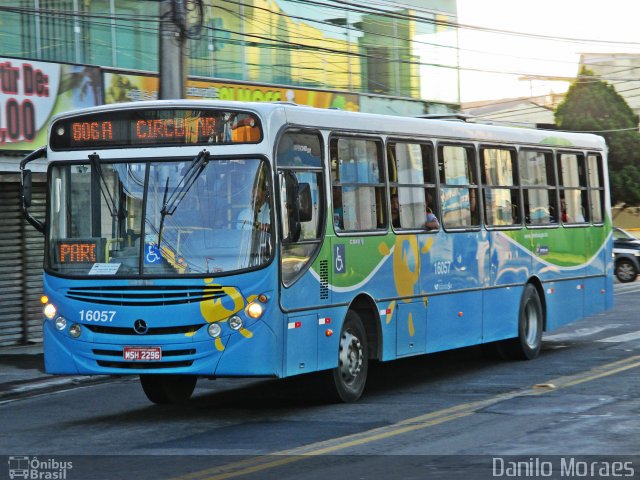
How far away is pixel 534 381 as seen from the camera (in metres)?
13.9

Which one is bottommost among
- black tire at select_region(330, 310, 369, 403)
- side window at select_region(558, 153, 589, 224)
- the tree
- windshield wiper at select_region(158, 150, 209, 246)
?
black tire at select_region(330, 310, 369, 403)

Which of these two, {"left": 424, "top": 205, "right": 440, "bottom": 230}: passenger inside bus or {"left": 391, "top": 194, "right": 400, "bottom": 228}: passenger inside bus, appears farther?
{"left": 424, "top": 205, "right": 440, "bottom": 230}: passenger inside bus

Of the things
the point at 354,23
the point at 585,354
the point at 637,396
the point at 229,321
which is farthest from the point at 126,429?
the point at 354,23

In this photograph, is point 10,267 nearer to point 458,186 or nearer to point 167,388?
point 167,388

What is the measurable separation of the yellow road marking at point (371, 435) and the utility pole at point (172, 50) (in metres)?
6.37

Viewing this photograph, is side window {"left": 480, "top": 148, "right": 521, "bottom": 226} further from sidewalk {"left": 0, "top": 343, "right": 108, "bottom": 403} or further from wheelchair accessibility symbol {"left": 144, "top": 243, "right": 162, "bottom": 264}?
wheelchair accessibility symbol {"left": 144, "top": 243, "right": 162, "bottom": 264}

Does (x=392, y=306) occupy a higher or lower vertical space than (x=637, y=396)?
higher

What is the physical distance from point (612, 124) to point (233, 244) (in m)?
43.0

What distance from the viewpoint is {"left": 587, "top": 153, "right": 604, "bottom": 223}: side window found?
60.6 feet

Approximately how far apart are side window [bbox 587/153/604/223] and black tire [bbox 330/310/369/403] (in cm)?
694

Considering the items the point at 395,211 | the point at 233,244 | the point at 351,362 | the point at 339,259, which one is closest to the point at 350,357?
the point at 351,362

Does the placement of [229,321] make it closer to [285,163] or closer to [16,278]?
[285,163]

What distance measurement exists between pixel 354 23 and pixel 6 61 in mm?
11501

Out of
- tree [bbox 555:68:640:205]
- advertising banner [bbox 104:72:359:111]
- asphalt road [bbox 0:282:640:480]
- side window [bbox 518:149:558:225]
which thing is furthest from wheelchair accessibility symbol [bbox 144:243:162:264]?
tree [bbox 555:68:640:205]
